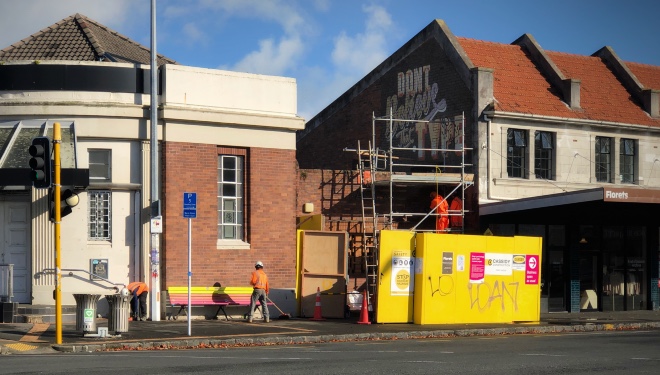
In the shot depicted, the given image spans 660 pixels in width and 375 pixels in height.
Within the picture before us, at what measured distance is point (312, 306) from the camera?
2689cm

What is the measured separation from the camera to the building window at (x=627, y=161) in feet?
112

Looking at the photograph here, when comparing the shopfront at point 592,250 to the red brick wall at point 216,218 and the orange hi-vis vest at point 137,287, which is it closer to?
the red brick wall at point 216,218

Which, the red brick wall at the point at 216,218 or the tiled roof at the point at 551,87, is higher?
the tiled roof at the point at 551,87

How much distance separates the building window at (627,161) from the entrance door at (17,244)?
777 inches

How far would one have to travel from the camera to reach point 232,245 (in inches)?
1046

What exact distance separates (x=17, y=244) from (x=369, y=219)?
1019 centimetres

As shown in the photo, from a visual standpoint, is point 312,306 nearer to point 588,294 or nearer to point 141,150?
point 141,150

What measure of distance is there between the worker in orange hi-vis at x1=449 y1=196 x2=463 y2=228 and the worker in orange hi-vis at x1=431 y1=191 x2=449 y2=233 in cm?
35

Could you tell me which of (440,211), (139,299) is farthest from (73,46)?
(440,211)

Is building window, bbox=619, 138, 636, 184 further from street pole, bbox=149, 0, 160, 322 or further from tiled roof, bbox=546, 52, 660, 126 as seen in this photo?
street pole, bbox=149, 0, 160, 322

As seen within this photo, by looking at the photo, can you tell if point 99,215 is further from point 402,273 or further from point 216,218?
point 402,273

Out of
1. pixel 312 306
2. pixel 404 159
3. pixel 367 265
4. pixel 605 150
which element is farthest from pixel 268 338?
pixel 605 150

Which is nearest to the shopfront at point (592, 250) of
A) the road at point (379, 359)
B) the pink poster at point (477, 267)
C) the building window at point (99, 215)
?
the pink poster at point (477, 267)

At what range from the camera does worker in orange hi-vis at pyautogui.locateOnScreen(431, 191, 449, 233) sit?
2983cm
